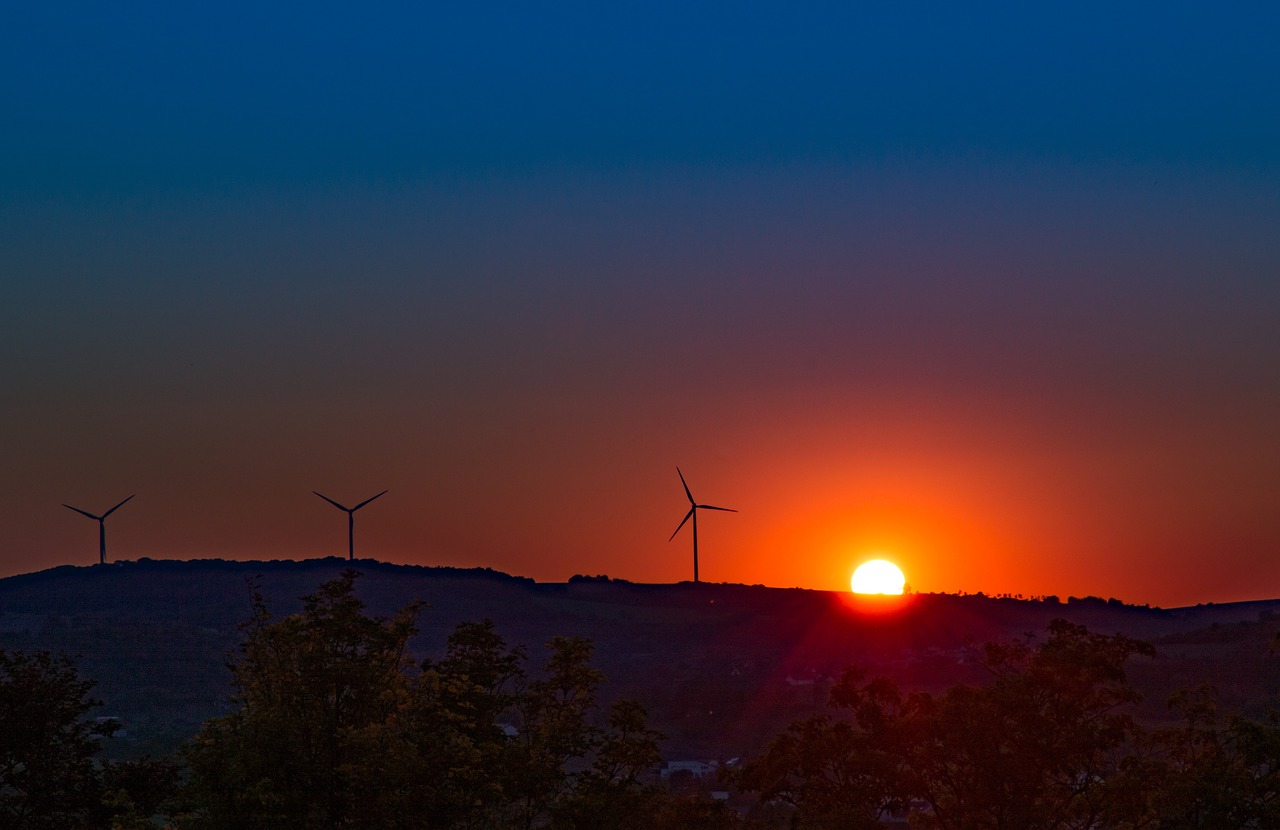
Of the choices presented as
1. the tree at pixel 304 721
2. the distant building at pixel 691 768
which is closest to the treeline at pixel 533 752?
the tree at pixel 304 721

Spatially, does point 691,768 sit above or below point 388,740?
below

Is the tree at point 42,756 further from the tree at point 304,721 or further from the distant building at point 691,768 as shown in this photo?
the distant building at point 691,768

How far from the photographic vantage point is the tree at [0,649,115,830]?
36500mm

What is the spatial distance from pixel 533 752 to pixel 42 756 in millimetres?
12866

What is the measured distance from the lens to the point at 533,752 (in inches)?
1245

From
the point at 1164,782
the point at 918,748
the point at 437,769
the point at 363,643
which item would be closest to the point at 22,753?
the point at 363,643

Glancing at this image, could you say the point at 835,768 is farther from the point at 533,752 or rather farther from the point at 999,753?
the point at 533,752

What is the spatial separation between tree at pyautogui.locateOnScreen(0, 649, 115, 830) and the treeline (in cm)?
5

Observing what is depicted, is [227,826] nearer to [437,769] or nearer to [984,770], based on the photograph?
[437,769]

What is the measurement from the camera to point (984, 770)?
40750 millimetres

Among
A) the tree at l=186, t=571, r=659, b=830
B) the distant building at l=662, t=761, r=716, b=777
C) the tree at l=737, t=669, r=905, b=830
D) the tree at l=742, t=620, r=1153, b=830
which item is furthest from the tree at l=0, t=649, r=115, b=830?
the distant building at l=662, t=761, r=716, b=777

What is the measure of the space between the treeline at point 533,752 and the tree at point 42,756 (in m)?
0.05

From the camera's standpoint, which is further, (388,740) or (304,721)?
(304,721)

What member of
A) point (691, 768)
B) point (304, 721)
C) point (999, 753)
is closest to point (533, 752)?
point (304, 721)
